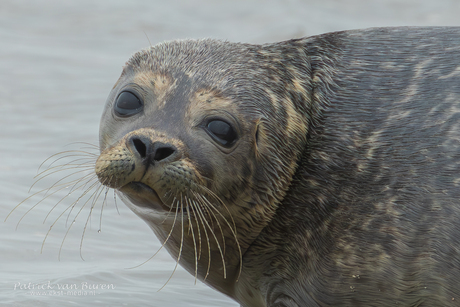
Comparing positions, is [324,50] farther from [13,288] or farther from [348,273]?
[13,288]

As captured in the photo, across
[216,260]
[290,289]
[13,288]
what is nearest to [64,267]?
[13,288]

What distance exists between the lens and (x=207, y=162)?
4.74 m

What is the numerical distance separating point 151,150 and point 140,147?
8 cm

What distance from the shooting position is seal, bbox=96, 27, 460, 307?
469 cm

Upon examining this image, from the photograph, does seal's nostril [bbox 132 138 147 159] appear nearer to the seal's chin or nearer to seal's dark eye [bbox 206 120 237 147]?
the seal's chin

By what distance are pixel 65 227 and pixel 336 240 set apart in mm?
3308

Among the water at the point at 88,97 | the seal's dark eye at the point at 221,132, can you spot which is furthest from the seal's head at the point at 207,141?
the water at the point at 88,97

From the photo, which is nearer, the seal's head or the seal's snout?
the seal's snout

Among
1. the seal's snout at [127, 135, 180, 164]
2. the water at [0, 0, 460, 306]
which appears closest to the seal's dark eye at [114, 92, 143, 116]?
the seal's snout at [127, 135, 180, 164]

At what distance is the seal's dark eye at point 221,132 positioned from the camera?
4828 millimetres

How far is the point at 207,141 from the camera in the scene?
4781 mm

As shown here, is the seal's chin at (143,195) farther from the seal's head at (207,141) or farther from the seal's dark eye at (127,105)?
the seal's dark eye at (127,105)

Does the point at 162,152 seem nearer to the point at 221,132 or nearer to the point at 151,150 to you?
the point at 151,150

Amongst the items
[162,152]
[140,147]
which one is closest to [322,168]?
[162,152]
